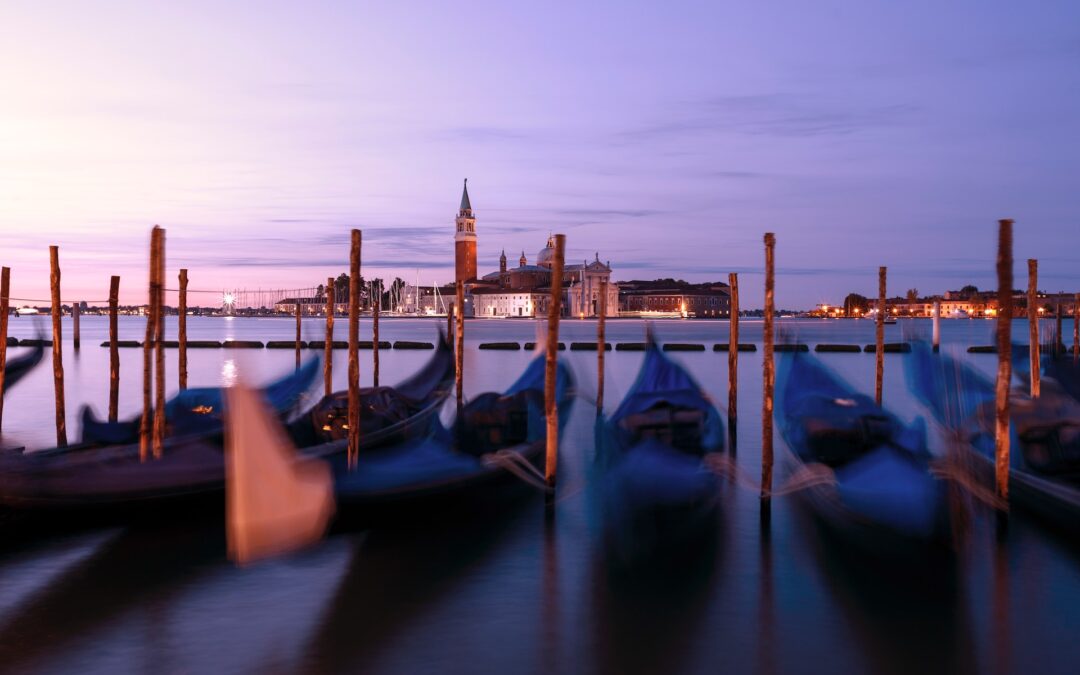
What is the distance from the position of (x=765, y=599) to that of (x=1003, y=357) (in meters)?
2.73

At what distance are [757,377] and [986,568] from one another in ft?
62.5

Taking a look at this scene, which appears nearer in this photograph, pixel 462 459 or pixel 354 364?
pixel 462 459

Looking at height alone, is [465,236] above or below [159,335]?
above

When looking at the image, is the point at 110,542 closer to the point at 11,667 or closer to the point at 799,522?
the point at 11,667

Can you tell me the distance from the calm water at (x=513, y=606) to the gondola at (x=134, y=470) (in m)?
0.30

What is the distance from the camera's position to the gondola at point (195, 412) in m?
8.82

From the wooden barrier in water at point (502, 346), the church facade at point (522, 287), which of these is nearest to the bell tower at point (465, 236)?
the church facade at point (522, 287)

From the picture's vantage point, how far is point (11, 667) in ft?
15.6

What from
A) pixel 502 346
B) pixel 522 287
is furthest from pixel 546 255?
pixel 502 346

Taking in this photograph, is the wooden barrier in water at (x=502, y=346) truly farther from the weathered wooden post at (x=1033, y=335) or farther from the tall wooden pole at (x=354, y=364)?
the tall wooden pole at (x=354, y=364)

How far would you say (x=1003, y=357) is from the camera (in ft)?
22.9

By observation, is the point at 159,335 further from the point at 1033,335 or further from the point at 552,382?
the point at 1033,335

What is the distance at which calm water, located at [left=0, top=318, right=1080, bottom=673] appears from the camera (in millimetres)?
5039

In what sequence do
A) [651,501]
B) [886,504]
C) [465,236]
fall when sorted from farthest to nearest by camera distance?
1. [465,236]
2. [651,501]
3. [886,504]
